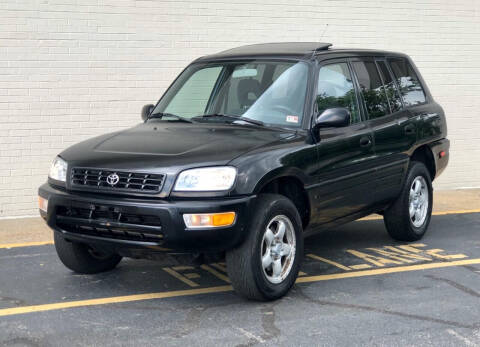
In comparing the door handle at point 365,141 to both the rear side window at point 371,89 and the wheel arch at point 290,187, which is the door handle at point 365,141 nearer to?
the rear side window at point 371,89

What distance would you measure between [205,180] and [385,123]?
99.1 inches

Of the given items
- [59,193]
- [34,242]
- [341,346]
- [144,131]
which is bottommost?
[34,242]

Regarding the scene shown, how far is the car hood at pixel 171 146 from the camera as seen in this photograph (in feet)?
17.3

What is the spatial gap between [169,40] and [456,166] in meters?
4.90

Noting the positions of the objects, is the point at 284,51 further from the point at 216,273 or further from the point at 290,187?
the point at 216,273

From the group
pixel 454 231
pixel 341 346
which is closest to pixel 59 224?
pixel 341 346

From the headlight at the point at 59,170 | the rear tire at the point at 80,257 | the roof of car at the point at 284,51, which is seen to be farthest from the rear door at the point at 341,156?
the headlight at the point at 59,170

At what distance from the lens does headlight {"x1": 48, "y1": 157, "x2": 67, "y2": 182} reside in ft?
18.7

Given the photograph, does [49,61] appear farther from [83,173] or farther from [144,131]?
[83,173]

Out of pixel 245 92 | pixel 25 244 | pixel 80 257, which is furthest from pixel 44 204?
pixel 25 244

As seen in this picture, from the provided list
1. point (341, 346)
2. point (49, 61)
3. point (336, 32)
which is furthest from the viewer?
point (336, 32)

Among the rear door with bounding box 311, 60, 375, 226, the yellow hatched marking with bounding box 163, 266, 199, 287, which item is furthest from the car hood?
the yellow hatched marking with bounding box 163, 266, 199, 287

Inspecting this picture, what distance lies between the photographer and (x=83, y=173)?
5500 mm

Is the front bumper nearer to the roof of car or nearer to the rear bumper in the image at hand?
the roof of car
